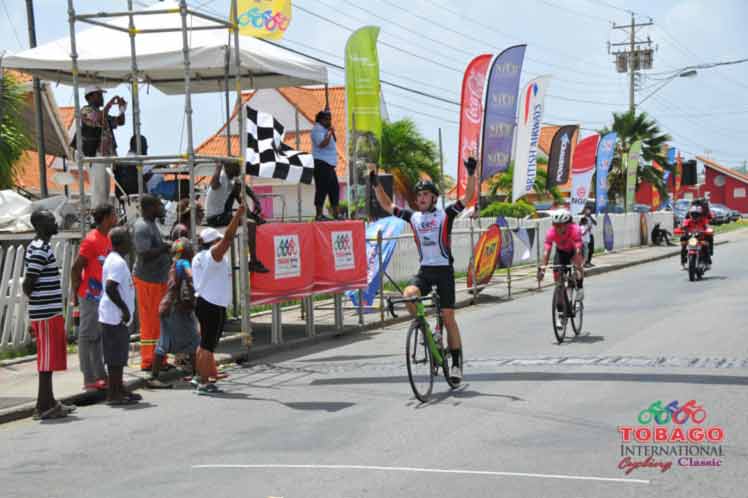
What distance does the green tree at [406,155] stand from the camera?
133ft

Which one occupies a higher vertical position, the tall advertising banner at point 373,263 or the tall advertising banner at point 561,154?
the tall advertising banner at point 561,154

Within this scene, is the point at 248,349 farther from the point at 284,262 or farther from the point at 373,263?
the point at 373,263

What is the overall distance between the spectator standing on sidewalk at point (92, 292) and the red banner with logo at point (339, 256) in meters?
4.45

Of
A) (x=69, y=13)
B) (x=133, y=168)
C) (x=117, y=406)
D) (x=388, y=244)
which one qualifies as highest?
(x=69, y=13)

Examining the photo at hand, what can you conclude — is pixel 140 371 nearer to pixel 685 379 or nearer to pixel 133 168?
pixel 133 168

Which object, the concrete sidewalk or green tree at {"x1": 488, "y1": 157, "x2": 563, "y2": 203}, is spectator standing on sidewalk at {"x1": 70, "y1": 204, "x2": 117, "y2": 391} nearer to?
the concrete sidewalk

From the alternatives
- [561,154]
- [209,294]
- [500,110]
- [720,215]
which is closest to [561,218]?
[209,294]

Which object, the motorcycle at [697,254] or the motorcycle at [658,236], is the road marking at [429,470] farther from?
the motorcycle at [658,236]

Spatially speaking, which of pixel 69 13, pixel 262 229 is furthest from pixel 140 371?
pixel 69 13

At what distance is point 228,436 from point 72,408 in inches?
90.6

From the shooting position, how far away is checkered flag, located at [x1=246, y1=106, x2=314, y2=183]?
14.1 meters

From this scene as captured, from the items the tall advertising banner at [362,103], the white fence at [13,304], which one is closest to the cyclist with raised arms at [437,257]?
the white fence at [13,304]

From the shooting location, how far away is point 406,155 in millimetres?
40938

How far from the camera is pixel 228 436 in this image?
7.84 metres
